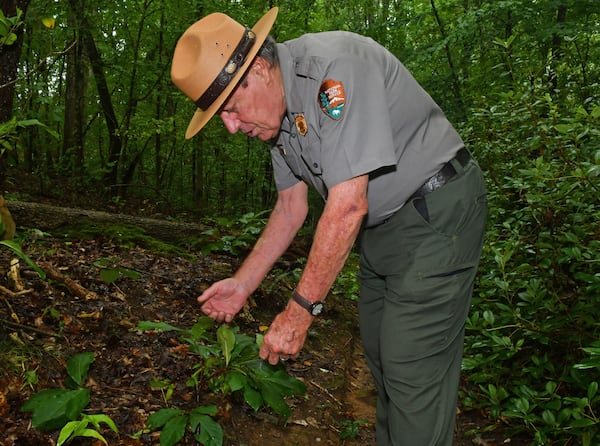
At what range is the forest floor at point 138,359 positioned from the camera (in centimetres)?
240

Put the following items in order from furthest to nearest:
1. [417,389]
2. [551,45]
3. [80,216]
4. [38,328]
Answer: [551,45]
[80,216]
[38,328]
[417,389]

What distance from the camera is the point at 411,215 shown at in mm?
2279

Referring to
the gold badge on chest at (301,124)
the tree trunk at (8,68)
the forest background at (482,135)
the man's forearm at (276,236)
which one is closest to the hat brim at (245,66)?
the gold badge on chest at (301,124)

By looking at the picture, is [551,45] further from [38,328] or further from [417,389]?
[38,328]

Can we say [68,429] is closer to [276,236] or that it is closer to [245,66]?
[276,236]

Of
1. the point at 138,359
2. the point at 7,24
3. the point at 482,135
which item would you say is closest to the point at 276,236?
the point at 138,359

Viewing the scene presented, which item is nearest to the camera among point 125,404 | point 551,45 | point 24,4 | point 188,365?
point 125,404

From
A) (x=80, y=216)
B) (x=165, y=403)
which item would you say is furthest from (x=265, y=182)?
(x=165, y=403)

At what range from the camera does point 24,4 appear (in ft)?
11.6

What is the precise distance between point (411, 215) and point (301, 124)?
678 millimetres

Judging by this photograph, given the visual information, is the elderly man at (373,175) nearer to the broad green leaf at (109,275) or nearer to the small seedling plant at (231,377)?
the small seedling plant at (231,377)

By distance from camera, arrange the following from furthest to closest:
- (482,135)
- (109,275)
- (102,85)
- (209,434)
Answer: (102,85)
(482,135)
(109,275)
(209,434)

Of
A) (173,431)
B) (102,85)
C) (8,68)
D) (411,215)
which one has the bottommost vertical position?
(173,431)

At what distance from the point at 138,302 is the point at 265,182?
462 inches
